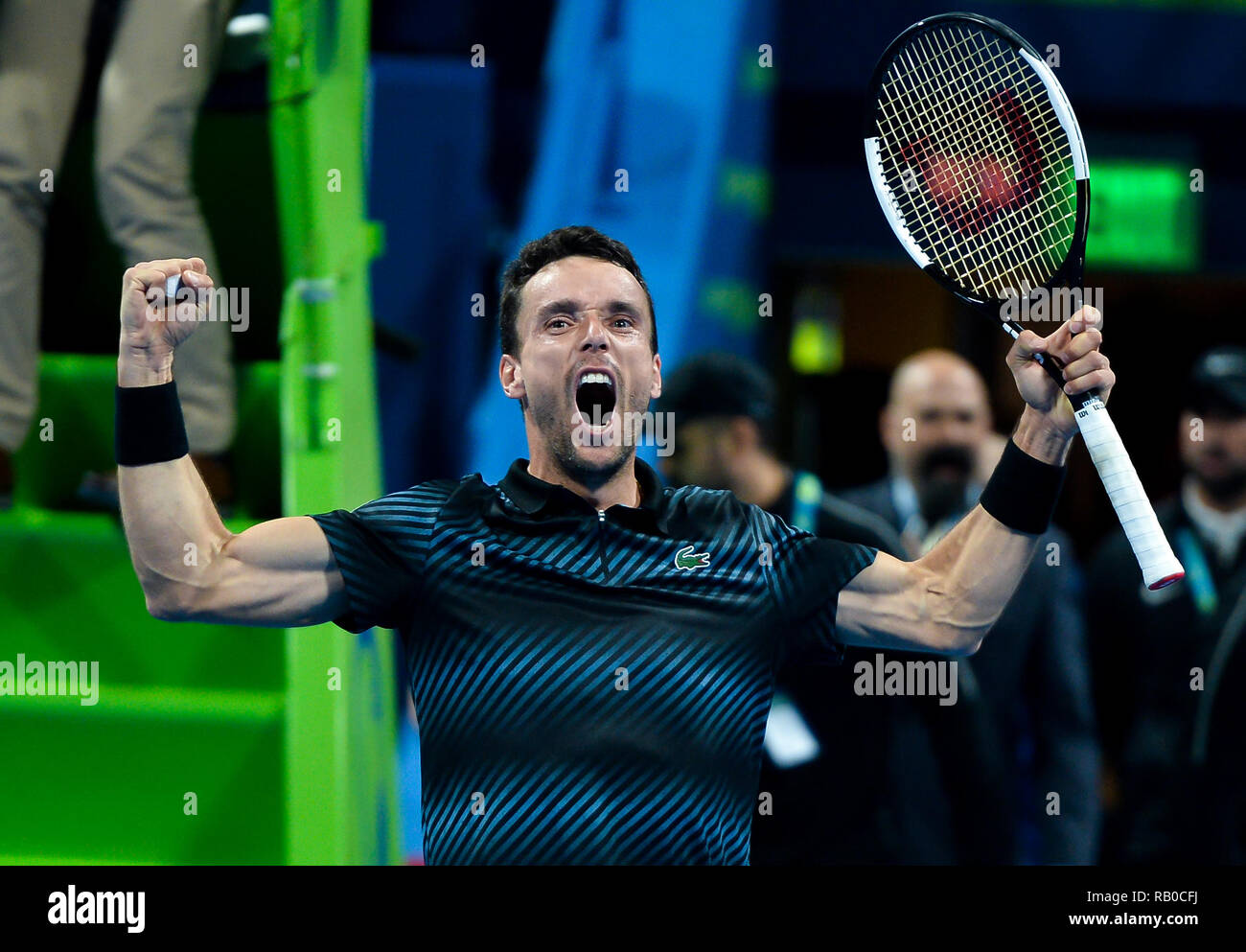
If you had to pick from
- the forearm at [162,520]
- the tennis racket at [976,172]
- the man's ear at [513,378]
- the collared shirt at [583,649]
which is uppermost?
the tennis racket at [976,172]

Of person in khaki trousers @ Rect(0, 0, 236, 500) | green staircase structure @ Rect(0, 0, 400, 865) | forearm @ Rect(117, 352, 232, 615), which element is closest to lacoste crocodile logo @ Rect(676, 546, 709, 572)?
forearm @ Rect(117, 352, 232, 615)

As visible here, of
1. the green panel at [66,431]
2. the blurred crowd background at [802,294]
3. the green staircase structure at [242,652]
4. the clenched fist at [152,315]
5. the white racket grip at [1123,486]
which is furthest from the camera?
the blurred crowd background at [802,294]

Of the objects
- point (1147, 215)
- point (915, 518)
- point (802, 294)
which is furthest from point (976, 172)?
point (802, 294)

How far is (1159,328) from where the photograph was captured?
909 centimetres

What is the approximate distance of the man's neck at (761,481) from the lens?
3898mm

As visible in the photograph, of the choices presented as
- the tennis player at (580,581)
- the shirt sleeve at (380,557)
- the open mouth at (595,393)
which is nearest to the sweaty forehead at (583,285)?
the tennis player at (580,581)

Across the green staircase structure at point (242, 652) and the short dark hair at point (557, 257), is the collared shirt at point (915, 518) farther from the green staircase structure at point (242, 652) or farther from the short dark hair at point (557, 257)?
the short dark hair at point (557, 257)

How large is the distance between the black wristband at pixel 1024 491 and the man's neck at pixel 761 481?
1475 mm

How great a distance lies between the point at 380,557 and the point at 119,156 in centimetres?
142

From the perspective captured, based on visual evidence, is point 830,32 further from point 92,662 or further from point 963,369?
point 92,662

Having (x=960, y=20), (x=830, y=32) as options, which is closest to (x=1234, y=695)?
(x=960, y=20)

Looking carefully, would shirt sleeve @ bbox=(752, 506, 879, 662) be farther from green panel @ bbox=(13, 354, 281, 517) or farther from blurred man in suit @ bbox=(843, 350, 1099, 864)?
blurred man in suit @ bbox=(843, 350, 1099, 864)

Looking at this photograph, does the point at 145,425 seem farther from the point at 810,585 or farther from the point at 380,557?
the point at 810,585

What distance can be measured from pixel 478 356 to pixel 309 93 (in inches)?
104
